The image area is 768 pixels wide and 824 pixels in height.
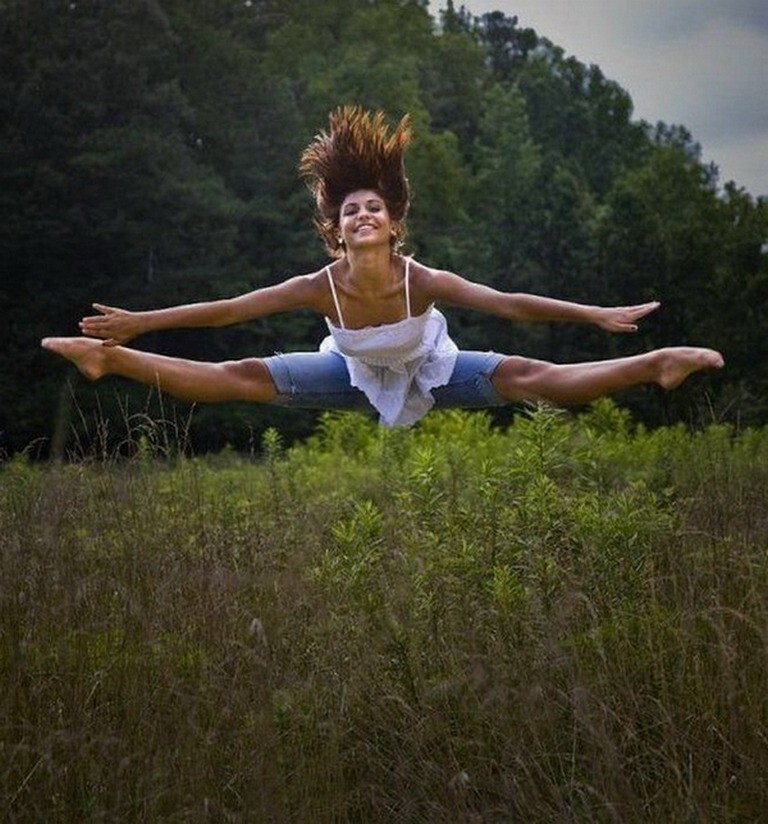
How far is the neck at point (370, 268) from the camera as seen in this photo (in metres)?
7.14

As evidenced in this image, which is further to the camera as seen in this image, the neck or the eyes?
the eyes

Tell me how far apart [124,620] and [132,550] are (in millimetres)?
619

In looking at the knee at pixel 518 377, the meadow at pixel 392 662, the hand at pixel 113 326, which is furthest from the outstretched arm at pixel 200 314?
the knee at pixel 518 377

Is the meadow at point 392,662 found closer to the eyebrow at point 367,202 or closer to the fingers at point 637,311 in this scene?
the fingers at point 637,311

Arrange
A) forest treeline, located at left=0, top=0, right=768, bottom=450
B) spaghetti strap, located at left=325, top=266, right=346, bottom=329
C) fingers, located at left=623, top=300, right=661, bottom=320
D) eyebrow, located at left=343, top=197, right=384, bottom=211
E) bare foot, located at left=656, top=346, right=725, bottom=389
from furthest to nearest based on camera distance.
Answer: forest treeline, located at left=0, top=0, right=768, bottom=450
eyebrow, located at left=343, top=197, right=384, bottom=211
spaghetti strap, located at left=325, top=266, right=346, bottom=329
bare foot, located at left=656, top=346, right=725, bottom=389
fingers, located at left=623, top=300, right=661, bottom=320

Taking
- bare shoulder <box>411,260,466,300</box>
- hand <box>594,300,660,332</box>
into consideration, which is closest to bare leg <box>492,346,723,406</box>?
hand <box>594,300,660,332</box>

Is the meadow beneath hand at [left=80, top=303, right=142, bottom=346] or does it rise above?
beneath

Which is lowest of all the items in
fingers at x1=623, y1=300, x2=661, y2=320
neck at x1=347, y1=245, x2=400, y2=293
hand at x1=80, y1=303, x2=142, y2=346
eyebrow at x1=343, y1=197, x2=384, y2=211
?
hand at x1=80, y1=303, x2=142, y2=346

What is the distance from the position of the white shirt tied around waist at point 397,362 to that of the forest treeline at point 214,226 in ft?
63.6

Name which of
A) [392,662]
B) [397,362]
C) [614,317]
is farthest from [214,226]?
[392,662]

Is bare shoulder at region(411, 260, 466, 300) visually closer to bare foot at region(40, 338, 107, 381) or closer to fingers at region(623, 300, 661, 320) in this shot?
fingers at region(623, 300, 661, 320)

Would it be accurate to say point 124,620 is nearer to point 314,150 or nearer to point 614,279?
point 314,150

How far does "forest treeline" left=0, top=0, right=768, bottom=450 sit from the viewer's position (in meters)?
32.9

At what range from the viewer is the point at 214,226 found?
119 ft
